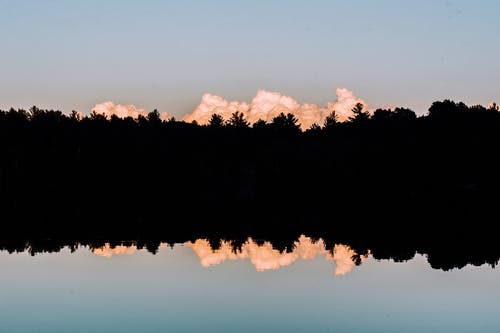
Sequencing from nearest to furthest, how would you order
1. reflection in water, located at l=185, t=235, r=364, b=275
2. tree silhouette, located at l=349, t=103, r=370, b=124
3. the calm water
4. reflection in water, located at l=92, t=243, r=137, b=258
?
1. the calm water
2. reflection in water, located at l=185, t=235, r=364, b=275
3. reflection in water, located at l=92, t=243, r=137, b=258
4. tree silhouette, located at l=349, t=103, r=370, b=124

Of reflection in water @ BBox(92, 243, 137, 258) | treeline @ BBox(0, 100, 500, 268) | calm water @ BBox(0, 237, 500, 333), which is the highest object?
treeline @ BBox(0, 100, 500, 268)

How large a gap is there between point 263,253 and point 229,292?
40.5 feet

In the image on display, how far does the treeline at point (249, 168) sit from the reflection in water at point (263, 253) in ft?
71.6

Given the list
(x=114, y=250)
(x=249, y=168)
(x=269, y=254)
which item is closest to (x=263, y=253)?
(x=269, y=254)

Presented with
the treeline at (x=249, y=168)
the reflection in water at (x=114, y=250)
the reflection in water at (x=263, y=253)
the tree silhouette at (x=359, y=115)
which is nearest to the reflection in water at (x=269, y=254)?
the reflection in water at (x=263, y=253)

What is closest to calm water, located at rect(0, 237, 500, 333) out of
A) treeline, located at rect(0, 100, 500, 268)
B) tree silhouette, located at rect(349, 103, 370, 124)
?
treeline, located at rect(0, 100, 500, 268)

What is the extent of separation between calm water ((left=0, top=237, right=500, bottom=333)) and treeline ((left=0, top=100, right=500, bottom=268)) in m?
29.1

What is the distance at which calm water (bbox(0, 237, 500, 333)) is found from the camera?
2578 centimetres

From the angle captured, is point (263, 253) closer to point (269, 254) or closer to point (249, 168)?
point (269, 254)

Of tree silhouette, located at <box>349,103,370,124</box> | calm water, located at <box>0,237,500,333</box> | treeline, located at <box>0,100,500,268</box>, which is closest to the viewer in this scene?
calm water, located at <box>0,237,500,333</box>

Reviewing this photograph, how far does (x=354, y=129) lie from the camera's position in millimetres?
158500

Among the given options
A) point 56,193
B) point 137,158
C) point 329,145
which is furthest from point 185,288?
point 329,145

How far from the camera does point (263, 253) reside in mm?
43594

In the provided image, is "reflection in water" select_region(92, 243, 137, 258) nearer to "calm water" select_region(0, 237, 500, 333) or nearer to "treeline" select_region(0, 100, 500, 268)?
"calm water" select_region(0, 237, 500, 333)
